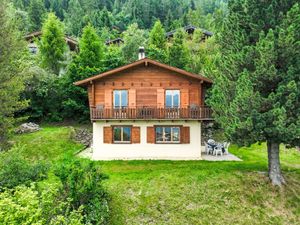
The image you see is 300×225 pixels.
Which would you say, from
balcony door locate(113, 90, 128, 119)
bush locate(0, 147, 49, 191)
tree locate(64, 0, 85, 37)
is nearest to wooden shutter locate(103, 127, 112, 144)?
balcony door locate(113, 90, 128, 119)

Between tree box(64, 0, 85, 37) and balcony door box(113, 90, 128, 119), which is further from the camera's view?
tree box(64, 0, 85, 37)

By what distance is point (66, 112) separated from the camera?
35.1m

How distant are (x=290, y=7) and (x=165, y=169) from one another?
1178 cm

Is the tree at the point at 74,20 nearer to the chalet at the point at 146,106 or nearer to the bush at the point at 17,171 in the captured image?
the chalet at the point at 146,106

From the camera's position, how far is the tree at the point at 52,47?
3812cm

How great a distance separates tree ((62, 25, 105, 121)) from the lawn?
1297 cm

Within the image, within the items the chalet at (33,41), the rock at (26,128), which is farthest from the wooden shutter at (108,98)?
the chalet at (33,41)

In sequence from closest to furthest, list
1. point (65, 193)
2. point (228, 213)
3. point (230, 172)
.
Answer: point (65, 193), point (228, 213), point (230, 172)

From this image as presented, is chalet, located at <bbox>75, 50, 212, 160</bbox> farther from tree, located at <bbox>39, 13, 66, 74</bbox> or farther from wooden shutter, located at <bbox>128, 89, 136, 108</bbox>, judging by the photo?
tree, located at <bbox>39, 13, 66, 74</bbox>

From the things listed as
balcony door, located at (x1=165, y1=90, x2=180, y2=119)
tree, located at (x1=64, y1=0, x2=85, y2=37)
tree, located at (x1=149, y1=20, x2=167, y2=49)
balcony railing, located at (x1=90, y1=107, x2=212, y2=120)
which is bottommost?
balcony railing, located at (x1=90, y1=107, x2=212, y2=120)

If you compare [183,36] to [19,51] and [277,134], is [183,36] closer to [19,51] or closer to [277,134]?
[19,51]

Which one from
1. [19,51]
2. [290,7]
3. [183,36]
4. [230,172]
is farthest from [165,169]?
[183,36]

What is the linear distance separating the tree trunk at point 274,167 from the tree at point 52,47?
26520 mm

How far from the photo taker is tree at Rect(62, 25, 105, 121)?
3381 cm
